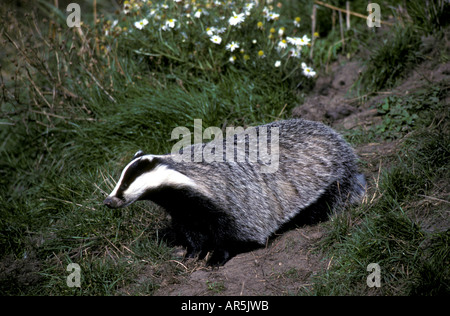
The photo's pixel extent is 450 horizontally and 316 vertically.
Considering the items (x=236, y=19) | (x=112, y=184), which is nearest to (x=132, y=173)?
(x=112, y=184)

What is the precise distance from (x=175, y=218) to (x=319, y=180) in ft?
4.05

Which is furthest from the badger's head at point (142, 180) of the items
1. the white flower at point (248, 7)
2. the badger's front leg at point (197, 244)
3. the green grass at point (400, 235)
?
the white flower at point (248, 7)

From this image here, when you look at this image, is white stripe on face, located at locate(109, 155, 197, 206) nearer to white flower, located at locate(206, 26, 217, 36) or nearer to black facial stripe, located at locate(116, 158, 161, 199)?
black facial stripe, located at locate(116, 158, 161, 199)

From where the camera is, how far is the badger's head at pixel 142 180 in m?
3.00

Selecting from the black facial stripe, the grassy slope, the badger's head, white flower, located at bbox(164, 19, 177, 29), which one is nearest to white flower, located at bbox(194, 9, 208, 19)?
white flower, located at bbox(164, 19, 177, 29)

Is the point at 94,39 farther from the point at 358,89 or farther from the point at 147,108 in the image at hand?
the point at 358,89

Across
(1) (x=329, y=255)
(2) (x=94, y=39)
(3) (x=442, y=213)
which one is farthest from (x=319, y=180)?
(2) (x=94, y=39)

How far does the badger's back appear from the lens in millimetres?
3311

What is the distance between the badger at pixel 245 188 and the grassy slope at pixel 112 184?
0.28m

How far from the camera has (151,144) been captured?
4.61 meters

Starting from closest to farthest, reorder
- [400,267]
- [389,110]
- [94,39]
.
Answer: [400,267]
[389,110]
[94,39]

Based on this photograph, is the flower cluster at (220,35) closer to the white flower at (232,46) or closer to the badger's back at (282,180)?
the white flower at (232,46)

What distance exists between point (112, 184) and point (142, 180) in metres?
1.14

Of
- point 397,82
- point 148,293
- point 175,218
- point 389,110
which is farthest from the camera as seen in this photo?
point 397,82
